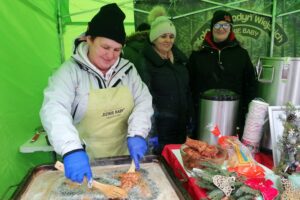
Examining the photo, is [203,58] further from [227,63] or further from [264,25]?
[264,25]

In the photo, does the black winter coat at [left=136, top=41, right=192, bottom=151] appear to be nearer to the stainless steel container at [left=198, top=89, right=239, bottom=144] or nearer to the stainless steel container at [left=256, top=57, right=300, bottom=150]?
the stainless steel container at [left=198, top=89, right=239, bottom=144]

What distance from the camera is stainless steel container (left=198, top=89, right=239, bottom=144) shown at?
1354mm

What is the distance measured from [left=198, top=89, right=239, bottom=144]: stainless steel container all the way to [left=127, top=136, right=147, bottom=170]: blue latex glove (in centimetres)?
37

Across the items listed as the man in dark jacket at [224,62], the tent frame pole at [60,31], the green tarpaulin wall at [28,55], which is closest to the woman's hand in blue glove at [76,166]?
the green tarpaulin wall at [28,55]

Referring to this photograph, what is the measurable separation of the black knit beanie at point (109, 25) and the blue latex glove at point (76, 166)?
55cm

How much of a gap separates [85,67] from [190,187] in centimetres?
74

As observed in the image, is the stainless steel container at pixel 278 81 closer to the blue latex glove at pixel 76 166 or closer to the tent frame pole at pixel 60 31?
the blue latex glove at pixel 76 166

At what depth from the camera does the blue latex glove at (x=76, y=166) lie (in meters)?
0.96

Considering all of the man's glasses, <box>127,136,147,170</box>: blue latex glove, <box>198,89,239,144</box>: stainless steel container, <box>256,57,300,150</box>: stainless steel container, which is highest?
the man's glasses

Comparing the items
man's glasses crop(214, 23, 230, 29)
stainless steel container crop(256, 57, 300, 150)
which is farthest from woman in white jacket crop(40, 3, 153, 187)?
man's glasses crop(214, 23, 230, 29)

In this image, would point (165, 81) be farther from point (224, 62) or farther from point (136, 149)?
point (136, 149)

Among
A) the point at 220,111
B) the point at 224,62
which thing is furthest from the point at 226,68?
the point at 220,111

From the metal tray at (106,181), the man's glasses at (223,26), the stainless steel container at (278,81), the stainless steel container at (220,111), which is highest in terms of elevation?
the man's glasses at (223,26)

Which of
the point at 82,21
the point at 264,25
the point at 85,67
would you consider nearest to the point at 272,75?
the point at 85,67
